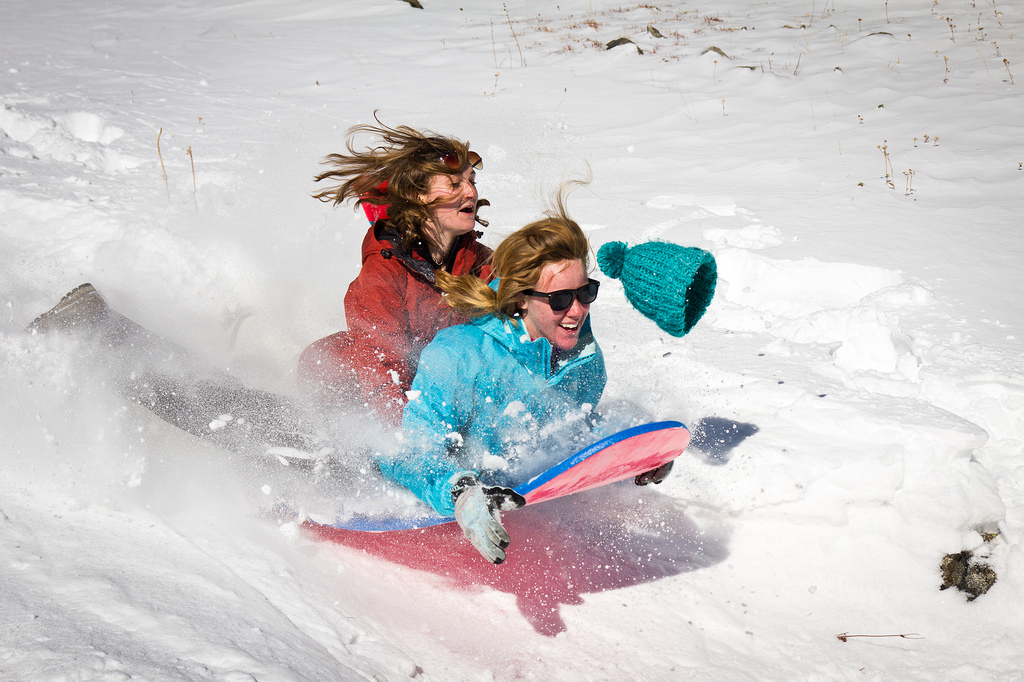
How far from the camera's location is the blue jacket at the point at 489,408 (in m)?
2.22

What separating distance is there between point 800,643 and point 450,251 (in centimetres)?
205

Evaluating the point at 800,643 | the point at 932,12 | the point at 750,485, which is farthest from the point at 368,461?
the point at 932,12

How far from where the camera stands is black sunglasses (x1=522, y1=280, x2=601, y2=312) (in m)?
2.18

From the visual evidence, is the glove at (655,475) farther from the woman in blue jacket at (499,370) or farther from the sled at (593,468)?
the woman in blue jacket at (499,370)

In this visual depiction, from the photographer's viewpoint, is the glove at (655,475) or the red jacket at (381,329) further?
the red jacket at (381,329)

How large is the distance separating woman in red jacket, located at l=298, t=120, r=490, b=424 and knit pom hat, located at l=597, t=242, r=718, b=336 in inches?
33.1

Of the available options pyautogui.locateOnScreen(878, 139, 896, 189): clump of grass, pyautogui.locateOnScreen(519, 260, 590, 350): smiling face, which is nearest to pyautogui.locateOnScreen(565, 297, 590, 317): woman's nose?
pyautogui.locateOnScreen(519, 260, 590, 350): smiling face

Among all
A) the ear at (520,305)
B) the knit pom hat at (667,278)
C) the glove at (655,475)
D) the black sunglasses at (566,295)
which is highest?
the knit pom hat at (667,278)

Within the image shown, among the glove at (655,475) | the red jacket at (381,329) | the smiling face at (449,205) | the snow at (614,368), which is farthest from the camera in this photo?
the smiling face at (449,205)

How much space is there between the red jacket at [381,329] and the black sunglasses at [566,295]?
2.52ft

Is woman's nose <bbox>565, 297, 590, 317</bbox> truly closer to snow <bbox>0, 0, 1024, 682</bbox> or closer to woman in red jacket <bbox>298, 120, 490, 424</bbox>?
woman in red jacket <bbox>298, 120, 490, 424</bbox>

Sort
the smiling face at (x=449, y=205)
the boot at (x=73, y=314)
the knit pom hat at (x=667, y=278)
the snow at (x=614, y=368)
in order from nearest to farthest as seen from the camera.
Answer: the knit pom hat at (x=667, y=278) → the snow at (x=614, y=368) → the smiling face at (x=449, y=205) → the boot at (x=73, y=314)

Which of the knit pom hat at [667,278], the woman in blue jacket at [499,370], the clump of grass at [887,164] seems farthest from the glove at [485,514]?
the clump of grass at [887,164]

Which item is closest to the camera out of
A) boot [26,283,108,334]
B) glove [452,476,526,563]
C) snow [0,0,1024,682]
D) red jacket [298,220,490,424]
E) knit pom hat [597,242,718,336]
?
glove [452,476,526,563]
